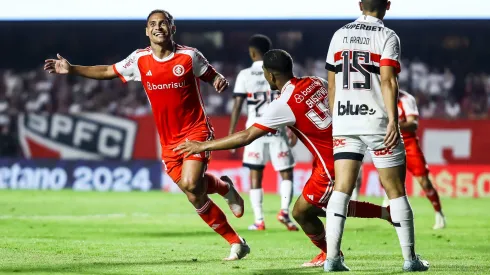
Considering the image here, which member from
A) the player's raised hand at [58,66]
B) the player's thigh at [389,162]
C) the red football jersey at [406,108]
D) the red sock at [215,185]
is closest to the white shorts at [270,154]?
the red football jersey at [406,108]

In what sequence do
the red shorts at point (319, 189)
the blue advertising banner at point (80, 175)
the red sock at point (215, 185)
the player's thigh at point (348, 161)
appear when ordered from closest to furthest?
the player's thigh at point (348, 161) < the red shorts at point (319, 189) < the red sock at point (215, 185) < the blue advertising banner at point (80, 175)

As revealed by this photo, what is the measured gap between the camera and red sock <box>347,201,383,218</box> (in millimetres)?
9211

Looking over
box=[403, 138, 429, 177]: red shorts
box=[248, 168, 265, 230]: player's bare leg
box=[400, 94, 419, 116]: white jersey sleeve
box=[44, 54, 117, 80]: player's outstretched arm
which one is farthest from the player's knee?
box=[403, 138, 429, 177]: red shorts

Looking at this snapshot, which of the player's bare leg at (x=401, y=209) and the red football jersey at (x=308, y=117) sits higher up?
the red football jersey at (x=308, y=117)

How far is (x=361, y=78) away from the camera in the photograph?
331 inches

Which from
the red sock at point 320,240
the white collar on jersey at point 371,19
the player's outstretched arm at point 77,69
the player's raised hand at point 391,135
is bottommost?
the red sock at point 320,240

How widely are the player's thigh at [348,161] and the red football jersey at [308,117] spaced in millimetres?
456

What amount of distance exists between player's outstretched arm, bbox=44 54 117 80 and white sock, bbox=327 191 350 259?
284 cm

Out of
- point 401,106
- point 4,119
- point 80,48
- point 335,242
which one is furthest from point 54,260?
point 80,48

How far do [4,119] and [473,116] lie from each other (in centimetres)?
1142

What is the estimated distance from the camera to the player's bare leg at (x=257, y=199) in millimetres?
14125

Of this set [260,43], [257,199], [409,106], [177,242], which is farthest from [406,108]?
[177,242]

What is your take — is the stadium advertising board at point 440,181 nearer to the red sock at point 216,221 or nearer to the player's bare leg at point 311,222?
the red sock at point 216,221

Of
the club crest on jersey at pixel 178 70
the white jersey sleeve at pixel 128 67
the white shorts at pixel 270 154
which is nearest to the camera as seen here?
the club crest on jersey at pixel 178 70
